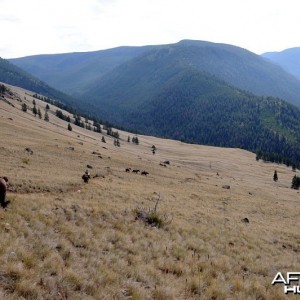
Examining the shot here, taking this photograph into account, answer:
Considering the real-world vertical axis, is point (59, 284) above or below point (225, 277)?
above

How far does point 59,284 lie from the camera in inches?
489

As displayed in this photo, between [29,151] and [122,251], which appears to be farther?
[29,151]

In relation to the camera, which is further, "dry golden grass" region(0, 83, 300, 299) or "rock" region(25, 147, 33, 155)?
"rock" region(25, 147, 33, 155)

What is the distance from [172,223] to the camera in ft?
86.3

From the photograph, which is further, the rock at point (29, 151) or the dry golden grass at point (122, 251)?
the rock at point (29, 151)

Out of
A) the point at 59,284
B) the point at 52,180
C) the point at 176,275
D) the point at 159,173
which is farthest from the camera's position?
the point at 159,173

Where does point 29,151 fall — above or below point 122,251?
below

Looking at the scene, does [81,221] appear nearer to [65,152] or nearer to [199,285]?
[199,285]

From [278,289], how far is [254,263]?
4.36m

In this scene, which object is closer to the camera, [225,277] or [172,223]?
[225,277]

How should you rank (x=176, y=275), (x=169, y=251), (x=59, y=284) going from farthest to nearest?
(x=169, y=251), (x=176, y=275), (x=59, y=284)

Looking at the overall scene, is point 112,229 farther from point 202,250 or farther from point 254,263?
point 254,263

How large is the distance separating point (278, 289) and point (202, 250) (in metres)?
5.68

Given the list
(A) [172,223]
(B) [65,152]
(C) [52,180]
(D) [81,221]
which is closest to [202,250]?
(A) [172,223]
